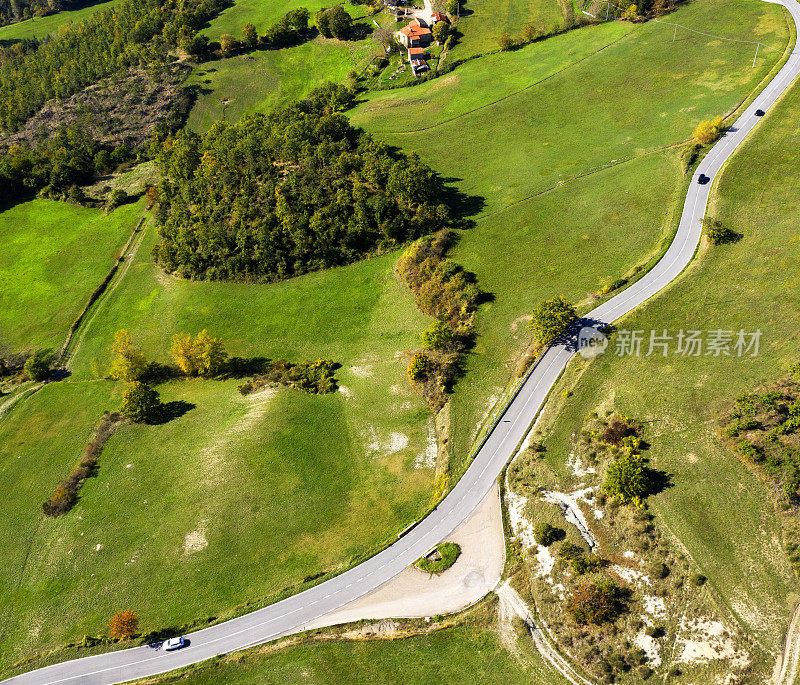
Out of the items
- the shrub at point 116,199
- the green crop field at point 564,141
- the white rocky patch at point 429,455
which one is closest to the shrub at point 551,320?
the green crop field at point 564,141

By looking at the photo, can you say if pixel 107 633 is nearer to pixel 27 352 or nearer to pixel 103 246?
pixel 27 352

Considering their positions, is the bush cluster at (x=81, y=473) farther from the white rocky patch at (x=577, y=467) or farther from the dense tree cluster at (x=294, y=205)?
the white rocky patch at (x=577, y=467)

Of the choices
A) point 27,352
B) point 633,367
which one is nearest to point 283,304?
point 27,352

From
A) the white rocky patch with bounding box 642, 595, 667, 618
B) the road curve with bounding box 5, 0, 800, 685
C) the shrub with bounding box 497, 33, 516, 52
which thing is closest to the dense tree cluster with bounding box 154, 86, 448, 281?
the road curve with bounding box 5, 0, 800, 685

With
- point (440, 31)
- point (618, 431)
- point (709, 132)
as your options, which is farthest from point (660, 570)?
point (440, 31)

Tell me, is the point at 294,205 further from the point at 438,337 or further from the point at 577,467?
the point at 577,467

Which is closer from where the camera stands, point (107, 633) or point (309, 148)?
point (107, 633)

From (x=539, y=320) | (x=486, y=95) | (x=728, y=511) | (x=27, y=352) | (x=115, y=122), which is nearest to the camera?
(x=728, y=511)

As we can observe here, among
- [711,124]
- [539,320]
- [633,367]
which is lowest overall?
[633,367]
